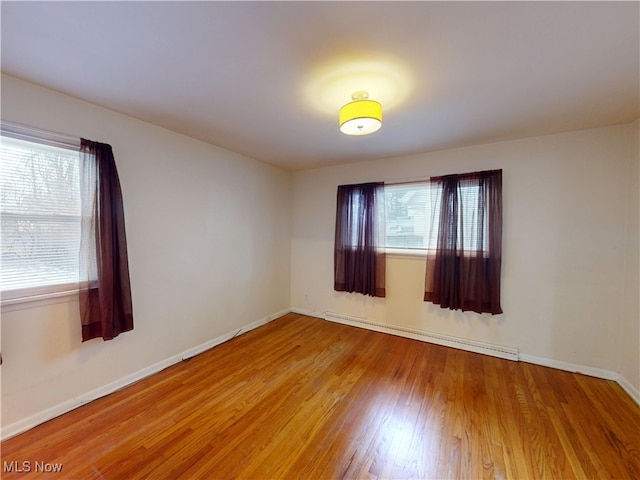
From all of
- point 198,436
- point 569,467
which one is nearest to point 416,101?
point 569,467

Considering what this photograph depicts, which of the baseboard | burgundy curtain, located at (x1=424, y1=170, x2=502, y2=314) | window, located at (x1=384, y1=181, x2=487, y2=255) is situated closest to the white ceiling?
burgundy curtain, located at (x1=424, y1=170, x2=502, y2=314)

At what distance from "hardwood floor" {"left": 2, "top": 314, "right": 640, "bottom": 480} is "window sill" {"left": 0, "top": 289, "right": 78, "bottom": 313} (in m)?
0.85

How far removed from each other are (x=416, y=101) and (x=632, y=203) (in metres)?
2.19

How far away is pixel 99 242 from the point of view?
1.98m

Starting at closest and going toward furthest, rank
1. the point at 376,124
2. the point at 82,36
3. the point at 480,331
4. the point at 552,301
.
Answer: the point at 82,36
the point at 376,124
the point at 552,301
the point at 480,331

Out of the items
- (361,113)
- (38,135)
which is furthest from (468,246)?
(38,135)

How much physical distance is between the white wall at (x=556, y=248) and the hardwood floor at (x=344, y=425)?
1.19 feet

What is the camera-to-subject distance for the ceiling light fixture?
5.54ft

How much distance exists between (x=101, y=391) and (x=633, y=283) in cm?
467

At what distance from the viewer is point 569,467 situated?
1.46 meters

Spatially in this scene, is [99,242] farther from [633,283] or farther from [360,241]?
[633,283]

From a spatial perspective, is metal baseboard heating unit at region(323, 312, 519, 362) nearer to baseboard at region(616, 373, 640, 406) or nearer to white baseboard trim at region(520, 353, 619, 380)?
white baseboard trim at region(520, 353, 619, 380)

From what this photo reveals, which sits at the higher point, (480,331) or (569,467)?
(480,331)

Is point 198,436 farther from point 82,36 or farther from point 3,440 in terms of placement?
point 82,36
